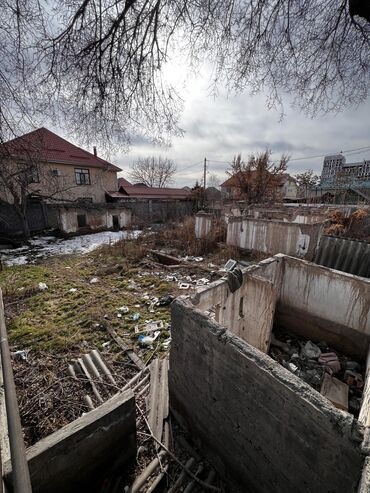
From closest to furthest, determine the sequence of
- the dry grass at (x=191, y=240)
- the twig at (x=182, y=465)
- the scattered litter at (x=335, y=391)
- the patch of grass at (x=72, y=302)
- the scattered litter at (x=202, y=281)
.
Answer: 1. the twig at (x=182, y=465)
2. the scattered litter at (x=335, y=391)
3. the patch of grass at (x=72, y=302)
4. the scattered litter at (x=202, y=281)
5. the dry grass at (x=191, y=240)

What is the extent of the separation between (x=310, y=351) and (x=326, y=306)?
897 mm

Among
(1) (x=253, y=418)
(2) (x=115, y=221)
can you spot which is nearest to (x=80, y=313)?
(1) (x=253, y=418)

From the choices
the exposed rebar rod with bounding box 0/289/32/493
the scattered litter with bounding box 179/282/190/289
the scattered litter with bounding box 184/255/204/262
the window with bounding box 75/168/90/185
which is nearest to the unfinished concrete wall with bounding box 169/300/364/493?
the exposed rebar rod with bounding box 0/289/32/493

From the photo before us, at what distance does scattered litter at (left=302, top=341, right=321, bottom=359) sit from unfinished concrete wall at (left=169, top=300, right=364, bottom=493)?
8.28 ft

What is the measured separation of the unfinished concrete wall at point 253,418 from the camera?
4.38 feet

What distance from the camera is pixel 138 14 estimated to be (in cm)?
219

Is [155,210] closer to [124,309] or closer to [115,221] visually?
[115,221]

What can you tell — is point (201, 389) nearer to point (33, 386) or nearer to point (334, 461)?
point (334, 461)

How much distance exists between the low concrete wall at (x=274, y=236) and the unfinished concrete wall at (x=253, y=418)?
585 centimetres

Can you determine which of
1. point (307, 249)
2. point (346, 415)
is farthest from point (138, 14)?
point (307, 249)

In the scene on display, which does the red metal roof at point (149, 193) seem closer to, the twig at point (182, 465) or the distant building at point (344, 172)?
the distant building at point (344, 172)

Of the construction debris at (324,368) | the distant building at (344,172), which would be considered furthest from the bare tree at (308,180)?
the construction debris at (324,368)

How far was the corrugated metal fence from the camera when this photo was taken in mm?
5805

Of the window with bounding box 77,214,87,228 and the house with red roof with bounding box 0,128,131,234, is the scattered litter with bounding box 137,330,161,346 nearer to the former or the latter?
the house with red roof with bounding box 0,128,131,234
